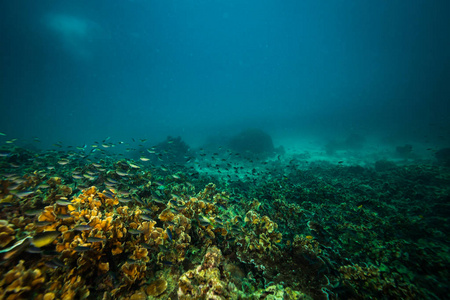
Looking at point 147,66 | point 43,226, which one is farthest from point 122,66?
point 43,226

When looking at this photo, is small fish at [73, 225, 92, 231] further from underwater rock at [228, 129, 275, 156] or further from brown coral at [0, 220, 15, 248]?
underwater rock at [228, 129, 275, 156]

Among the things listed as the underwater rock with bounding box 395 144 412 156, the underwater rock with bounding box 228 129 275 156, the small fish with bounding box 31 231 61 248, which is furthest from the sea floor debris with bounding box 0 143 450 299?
the underwater rock with bounding box 395 144 412 156

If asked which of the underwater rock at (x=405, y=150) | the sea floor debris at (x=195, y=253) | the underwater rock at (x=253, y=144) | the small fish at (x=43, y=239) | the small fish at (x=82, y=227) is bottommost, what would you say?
the underwater rock at (x=405, y=150)

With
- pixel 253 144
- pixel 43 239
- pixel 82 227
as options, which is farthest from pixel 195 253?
pixel 253 144

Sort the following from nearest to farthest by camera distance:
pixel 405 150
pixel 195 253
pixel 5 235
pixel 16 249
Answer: pixel 16 249
pixel 5 235
pixel 195 253
pixel 405 150

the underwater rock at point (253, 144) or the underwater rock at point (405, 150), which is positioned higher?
the underwater rock at point (253, 144)

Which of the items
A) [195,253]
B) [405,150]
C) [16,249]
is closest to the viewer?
[16,249]

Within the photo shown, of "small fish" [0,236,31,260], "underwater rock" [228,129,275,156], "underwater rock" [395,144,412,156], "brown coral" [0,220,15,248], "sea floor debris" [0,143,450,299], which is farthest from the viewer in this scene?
"underwater rock" [228,129,275,156]

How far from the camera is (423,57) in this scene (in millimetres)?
82062

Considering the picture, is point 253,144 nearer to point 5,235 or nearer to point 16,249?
point 5,235

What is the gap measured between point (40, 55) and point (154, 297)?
81.0 metres

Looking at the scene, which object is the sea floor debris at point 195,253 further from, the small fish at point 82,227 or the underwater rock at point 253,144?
the underwater rock at point 253,144

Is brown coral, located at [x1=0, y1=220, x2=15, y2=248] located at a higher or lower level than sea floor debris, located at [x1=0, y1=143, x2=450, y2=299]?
higher

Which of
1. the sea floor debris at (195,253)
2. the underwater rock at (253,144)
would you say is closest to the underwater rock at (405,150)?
the underwater rock at (253,144)
